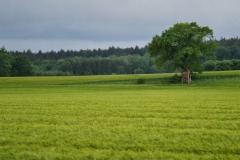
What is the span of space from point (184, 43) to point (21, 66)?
9069 centimetres

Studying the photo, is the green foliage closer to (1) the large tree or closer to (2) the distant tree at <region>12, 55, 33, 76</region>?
(1) the large tree

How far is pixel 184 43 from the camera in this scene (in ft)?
222

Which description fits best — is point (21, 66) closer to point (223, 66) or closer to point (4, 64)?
point (4, 64)

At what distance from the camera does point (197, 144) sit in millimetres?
10172

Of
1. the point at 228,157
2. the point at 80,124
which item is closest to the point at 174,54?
the point at 80,124

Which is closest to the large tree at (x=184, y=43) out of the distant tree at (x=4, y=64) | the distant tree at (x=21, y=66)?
the distant tree at (x=4, y=64)

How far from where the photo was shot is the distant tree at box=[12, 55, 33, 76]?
141m

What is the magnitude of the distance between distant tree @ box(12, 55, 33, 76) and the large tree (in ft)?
273

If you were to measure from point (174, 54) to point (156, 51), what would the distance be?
12.9 feet

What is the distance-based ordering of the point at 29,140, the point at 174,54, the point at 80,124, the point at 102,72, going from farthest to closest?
the point at 102,72 < the point at 174,54 < the point at 80,124 < the point at 29,140

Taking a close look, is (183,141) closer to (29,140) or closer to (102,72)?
(29,140)

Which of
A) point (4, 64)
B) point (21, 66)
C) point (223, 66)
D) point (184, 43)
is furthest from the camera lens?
point (21, 66)

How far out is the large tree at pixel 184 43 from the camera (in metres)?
67.6

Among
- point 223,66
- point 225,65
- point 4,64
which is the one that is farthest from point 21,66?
point 225,65
